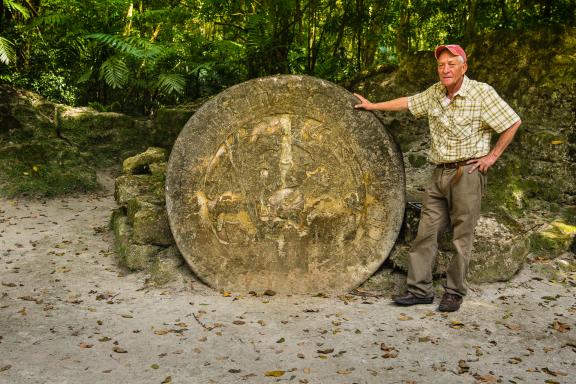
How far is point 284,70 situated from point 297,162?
9.87 ft

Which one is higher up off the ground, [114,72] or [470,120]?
[114,72]

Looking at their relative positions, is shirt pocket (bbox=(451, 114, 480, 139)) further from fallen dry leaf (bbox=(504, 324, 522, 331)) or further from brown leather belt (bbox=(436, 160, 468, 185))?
fallen dry leaf (bbox=(504, 324, 522, 331))

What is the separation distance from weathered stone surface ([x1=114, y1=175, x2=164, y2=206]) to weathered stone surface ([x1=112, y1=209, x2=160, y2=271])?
315 mm

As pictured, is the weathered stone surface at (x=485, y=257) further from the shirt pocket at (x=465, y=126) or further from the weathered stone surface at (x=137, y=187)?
the weathered stone surface at (x=137, y=187)

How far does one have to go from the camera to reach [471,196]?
3480mm

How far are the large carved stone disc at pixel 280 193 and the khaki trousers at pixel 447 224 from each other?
28 cm

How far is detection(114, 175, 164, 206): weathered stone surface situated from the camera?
484 cm

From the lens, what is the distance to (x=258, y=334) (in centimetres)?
323

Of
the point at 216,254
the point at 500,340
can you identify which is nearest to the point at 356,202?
the point at 216,254

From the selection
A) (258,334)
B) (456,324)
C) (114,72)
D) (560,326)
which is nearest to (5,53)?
(114,72)

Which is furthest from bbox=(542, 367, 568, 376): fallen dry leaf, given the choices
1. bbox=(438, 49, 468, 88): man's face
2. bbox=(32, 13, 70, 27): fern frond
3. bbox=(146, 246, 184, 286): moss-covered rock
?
bbox=(32, 13, 70, 27): fern frond

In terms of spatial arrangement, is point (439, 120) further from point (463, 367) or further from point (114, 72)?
point (114, 72)

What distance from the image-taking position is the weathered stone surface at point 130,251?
13.9 feet

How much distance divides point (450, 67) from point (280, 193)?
1.42 metres
